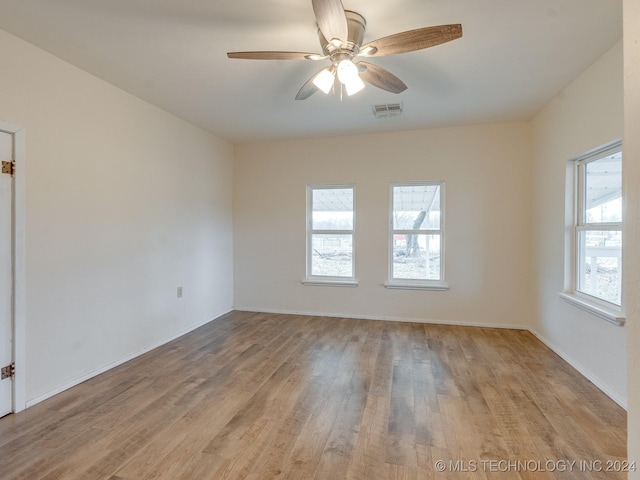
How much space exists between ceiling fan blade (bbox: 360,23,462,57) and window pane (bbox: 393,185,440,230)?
2.64 metres

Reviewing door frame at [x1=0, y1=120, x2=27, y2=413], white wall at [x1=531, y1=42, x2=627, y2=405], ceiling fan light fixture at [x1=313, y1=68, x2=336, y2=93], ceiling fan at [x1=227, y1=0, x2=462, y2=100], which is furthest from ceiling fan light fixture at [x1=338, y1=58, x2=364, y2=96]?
door frame at [x1=0, y1=120, x2=27, y2=413]

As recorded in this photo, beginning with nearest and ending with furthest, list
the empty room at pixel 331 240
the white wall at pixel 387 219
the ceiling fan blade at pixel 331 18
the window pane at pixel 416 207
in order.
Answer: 1. the ceiling fan blade at pixel 331 18
2. the empty room at pixel 331 240
3. the white wall at pixel 387 219
4. the window pane at pixel 416 207

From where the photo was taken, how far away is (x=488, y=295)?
13.5 feet

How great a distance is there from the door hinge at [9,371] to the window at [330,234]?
319cm

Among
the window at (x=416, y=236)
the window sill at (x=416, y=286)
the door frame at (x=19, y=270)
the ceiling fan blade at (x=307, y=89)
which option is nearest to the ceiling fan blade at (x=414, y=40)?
the ceiling fan blade at (x=307, y=89)

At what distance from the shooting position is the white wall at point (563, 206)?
2.36 m

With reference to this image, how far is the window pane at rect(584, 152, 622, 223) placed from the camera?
2545 mm

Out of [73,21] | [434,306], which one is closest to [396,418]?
[434,306]

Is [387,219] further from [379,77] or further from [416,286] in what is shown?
[379,77]

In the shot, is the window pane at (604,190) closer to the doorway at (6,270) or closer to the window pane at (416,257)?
the window pane at (416,257)

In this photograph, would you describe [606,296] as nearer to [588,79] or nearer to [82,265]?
[588,79]

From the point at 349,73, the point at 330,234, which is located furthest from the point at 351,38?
the point at 330,234

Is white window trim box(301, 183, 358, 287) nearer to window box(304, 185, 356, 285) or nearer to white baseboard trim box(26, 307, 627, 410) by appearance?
window box(304, 185, 356, 285)

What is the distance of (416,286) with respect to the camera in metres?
4.30
